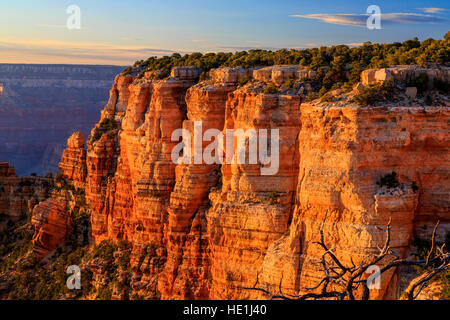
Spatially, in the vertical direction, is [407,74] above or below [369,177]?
above

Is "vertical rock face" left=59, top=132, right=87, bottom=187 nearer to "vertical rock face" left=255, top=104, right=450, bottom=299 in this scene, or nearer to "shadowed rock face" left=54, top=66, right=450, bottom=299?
"shadowed rock face" left=54, top=66, right=450, bottom=299

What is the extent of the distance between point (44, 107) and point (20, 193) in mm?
85265

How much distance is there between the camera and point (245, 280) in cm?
3825

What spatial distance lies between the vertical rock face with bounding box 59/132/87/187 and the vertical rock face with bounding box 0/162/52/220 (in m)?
2.71

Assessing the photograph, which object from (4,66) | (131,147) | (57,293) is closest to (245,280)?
(131,147)

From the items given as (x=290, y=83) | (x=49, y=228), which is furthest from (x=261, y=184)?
(x=49, y=228)

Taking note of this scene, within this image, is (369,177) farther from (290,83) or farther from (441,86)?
(290,83)

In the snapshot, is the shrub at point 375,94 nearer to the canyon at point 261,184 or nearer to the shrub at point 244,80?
the canyon at point 261,184

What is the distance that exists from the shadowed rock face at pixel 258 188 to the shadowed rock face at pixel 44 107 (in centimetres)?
8866

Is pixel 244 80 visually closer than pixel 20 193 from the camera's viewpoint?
Yes

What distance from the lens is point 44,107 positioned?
147250 mm

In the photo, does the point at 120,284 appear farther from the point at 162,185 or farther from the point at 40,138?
the point at 40,138

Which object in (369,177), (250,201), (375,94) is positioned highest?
(375,94)

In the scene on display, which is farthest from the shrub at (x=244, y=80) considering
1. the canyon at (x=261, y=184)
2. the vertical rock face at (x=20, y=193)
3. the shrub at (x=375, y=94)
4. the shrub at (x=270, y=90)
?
the vertical rock face at (x=20, y=193)
